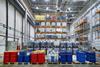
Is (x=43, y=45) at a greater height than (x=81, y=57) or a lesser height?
greater

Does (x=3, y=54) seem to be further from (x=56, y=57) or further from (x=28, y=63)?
(x=56, y=57)

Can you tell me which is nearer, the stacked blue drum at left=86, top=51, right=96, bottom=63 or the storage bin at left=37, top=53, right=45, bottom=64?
the storage bin at left=37, top=53, right=45, bottom=64

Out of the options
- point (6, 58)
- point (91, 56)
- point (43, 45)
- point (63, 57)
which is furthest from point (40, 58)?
point (43, 45)

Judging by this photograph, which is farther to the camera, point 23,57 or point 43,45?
point 43,45

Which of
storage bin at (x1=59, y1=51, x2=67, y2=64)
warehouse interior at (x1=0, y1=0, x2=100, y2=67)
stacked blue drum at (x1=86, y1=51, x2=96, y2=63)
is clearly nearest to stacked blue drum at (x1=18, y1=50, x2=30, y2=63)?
warehouse interior at (x1=0, y1=0, x2=100, y2=67)

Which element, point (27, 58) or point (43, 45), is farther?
point (43, 45)

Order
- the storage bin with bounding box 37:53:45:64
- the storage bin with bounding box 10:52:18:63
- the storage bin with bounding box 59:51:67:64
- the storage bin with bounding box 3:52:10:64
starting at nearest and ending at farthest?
1. the storage bin with bounding box 3:52:10:64
2. the storage bin with bounding box 10:52:18:63
3. the storage bin with bounding box 37:53:45:64
4. the storage bin with bounding box 59:51:67:64

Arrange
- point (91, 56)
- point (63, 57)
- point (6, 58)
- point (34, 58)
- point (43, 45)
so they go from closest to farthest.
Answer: point (6, 58) → point (34, 58) → point (63, 57) → point (91, 56) → point (43, 45)

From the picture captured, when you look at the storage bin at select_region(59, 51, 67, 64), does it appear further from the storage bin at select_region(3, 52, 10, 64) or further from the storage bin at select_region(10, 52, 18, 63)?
the storage bin at select_region(3, 52, 10, 64)

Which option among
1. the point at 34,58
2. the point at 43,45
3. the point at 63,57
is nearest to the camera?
the point at 34,58

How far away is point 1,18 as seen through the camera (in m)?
12.6

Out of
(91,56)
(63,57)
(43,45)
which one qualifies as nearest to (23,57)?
(63,57)

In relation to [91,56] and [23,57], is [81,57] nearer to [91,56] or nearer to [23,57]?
[91,56]

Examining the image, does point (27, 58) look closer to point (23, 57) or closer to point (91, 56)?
point (23, 57)
